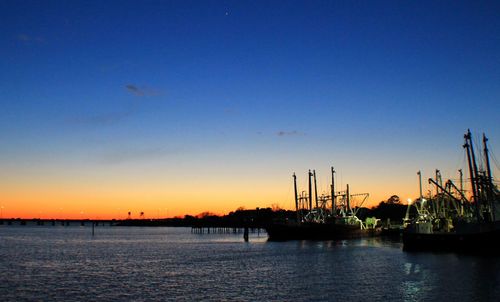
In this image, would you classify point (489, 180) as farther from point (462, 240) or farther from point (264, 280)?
point (264, 280)

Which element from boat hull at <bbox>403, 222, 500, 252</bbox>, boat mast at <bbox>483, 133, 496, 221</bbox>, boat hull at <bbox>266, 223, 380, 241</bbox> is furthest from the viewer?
boat hull at <bbox>266, 223, 380, 241</bbox>

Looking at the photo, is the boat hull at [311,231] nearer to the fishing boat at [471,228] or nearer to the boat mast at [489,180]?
the fishing boat at [471,228]

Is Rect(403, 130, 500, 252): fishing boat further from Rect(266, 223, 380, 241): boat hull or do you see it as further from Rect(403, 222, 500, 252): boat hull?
Rect(266, 223, 380, 241): boat hull

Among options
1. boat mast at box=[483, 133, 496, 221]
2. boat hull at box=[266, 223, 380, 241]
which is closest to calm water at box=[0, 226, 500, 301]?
boat mast at box=[483, 133, 496, 221]

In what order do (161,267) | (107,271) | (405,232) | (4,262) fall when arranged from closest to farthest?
(107,271)
(161,267)
(4,262)
(405,232)

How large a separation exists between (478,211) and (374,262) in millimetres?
20051

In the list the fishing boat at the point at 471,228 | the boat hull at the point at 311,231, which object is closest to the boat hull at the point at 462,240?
the fishing boat at the point at 471,228

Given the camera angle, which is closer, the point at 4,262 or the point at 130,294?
the point at 130,294

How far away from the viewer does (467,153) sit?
73500 millimetres

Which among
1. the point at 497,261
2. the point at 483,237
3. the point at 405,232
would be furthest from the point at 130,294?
the point at 405,232

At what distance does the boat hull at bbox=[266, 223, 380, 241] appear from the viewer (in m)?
121

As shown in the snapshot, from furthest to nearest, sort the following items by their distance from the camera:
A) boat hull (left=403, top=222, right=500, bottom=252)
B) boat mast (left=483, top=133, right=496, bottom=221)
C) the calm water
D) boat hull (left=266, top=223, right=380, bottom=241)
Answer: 1. boat hull (left=266, top=223, right=380, bottom=241)
2. boat mast (left=483, top=133, right=496, bottom=221)
3. boat hull (left=403, top=222, right=500, bottom=252)
4. the calm water

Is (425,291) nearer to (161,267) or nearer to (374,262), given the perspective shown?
(374,262)

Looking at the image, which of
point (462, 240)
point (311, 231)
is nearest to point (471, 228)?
point (462, 240)
